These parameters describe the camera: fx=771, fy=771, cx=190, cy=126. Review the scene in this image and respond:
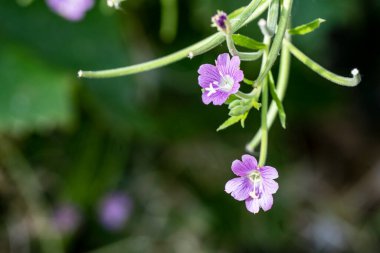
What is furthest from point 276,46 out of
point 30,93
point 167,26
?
point 167,26

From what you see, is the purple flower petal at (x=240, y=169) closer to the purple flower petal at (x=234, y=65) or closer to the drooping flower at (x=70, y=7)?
the purple flower petal at (x=234, y=65)

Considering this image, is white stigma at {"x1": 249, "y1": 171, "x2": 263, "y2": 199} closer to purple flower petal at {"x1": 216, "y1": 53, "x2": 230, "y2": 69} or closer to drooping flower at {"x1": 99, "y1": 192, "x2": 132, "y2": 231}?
purple flower petal at {"x1": 216, "y1": 53, "x2": 230, "y2": 69}

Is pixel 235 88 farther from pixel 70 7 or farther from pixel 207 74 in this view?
pixel 70 7

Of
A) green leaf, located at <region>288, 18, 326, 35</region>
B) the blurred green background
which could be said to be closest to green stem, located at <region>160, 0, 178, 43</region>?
the blurred green background

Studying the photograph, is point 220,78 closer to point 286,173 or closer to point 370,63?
point 286,173

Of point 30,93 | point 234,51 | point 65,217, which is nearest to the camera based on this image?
point 234,51

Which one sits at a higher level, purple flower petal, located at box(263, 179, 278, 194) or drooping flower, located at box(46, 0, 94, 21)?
drooping flower, located at box(46, 0, 94, 21)
